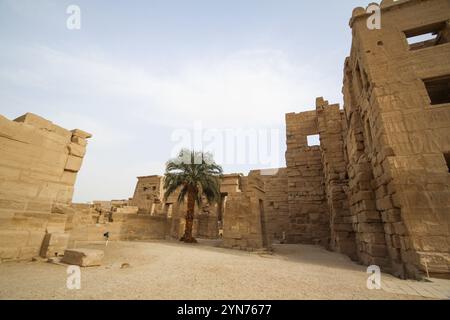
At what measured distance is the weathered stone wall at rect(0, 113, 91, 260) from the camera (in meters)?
5.04

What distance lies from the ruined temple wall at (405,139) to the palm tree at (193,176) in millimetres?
7847

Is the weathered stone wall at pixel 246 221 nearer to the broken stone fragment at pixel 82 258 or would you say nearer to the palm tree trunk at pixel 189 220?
the palm tree trunk at pixel 189 220

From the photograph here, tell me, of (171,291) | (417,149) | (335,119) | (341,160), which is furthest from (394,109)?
(171,291)

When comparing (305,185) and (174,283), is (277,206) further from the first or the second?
(174,283)

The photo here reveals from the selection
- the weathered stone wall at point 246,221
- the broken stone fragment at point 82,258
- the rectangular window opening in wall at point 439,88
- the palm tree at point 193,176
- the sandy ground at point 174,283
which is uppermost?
the rectangular window opening in wall at point 439,88

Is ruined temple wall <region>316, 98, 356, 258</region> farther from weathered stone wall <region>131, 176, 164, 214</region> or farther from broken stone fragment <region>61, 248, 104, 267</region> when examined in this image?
weathered stone wall <region>131, 176, 164, 214</region>

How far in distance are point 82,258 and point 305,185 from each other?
40.7 feet

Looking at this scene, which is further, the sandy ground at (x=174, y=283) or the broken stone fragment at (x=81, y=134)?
the broken stone fragment at (x=81, y=134)

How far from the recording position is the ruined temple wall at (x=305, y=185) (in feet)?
41.3

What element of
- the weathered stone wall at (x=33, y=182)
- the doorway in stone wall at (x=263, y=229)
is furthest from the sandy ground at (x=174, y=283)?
the doorway in stone wall at (x=263, y=229)

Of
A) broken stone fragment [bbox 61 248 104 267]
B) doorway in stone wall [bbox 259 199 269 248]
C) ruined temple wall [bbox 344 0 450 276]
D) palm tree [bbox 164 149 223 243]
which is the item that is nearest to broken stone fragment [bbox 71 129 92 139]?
broken stone fragment [bbox 61 248 104 267]

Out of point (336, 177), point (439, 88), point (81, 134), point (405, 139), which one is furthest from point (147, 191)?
point (439, 88)

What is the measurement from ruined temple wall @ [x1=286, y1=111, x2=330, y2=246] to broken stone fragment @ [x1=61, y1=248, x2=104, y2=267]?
36.5 feet
